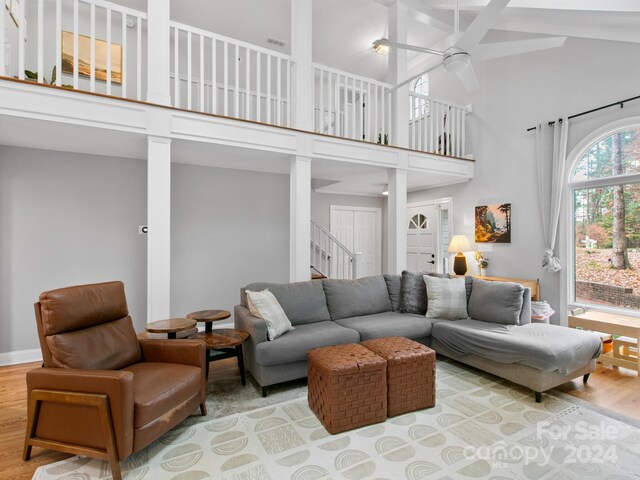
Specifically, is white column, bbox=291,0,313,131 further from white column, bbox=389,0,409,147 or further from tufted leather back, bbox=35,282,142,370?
tufted leather back, bbox=35,282,142,370

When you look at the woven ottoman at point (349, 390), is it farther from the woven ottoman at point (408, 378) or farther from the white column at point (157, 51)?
the white column at point (157, 51)

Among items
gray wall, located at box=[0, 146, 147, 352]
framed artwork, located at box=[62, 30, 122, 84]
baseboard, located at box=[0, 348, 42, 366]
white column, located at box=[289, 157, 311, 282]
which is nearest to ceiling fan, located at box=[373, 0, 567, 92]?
white column, located at box=[289, 157, 311, 282]

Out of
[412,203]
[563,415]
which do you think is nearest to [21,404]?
[563,415]

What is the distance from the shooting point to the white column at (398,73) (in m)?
4.68

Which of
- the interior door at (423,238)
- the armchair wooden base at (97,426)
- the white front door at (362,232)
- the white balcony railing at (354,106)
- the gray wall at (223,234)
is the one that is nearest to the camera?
the armchair wooden base at (97,426)

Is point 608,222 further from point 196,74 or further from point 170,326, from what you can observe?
point 196,74

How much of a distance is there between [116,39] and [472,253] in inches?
266

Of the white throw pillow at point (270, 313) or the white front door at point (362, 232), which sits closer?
the white throw pillow at point (270, 313)

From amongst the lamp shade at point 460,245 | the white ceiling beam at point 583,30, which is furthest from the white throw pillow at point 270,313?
the white ceiling beam at point 583,30

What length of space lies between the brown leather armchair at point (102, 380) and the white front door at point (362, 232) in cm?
468

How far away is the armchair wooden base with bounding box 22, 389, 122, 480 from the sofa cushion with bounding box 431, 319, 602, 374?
115 inches

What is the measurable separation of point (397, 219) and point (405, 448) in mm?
3167

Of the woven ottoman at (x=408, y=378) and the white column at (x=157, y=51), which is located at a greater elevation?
the white column at (x=157, y=51)

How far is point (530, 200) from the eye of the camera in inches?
184
